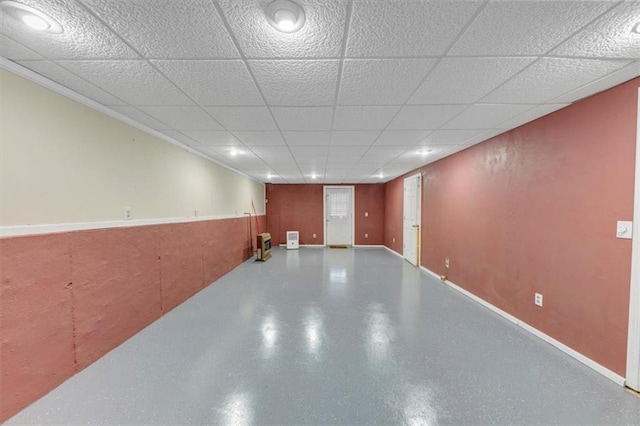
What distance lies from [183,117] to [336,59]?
66.0 inches

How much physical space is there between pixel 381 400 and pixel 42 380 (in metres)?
2.30

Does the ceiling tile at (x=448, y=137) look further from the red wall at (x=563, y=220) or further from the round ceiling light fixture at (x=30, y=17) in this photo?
the round ceiling light fixture at (x=30, y=17)

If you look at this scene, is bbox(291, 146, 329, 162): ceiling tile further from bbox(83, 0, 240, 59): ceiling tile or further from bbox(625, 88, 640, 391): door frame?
bbox(625, 88, 640, 391): door frame

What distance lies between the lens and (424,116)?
7.57 ft

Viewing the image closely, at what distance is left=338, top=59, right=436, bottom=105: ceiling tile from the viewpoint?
149cm

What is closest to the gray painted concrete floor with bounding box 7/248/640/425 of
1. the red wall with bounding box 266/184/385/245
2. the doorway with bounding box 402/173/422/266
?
the doorway with bounding box 402/173/422/266

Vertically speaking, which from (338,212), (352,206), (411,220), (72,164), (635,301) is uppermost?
(72,164)

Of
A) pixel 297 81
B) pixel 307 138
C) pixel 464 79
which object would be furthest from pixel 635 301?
pixel 307 138

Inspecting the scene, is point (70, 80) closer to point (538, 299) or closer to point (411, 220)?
point (538, 299)

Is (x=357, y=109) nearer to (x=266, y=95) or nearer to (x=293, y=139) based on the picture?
(x=266, y=95)

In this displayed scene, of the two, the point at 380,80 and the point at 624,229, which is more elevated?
the point at 380,80

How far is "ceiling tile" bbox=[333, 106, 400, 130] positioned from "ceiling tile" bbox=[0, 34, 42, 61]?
198 centimetres

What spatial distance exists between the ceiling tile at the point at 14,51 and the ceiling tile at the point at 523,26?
2.44m

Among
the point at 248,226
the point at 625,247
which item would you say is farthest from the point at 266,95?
the point at 248,226
